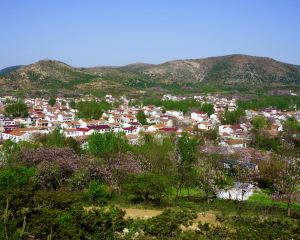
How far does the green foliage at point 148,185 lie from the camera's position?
26188 mm

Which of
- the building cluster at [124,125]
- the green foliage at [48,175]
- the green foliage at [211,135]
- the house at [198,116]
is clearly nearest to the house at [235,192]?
the green foliage at [48,175]

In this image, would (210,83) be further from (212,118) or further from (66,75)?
(212,118)

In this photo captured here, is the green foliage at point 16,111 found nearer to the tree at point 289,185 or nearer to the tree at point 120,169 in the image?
the tree at point 120,169

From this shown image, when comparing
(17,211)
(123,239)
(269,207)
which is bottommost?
(269,207)

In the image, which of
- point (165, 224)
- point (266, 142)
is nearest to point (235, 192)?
point (165, 224)

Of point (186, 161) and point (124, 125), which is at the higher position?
point (186, 161)

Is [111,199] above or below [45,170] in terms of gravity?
below

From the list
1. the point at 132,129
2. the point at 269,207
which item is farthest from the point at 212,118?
the point at 269,207

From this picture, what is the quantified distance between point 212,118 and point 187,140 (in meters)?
49.7

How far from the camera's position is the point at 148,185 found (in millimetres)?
26172

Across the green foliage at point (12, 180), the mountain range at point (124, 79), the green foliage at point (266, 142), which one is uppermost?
the mountain range at point (124, 79)

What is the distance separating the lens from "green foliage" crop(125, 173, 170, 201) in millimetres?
26188

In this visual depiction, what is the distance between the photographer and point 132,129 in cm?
6512

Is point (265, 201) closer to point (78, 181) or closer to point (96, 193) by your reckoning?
point (96, 193)
